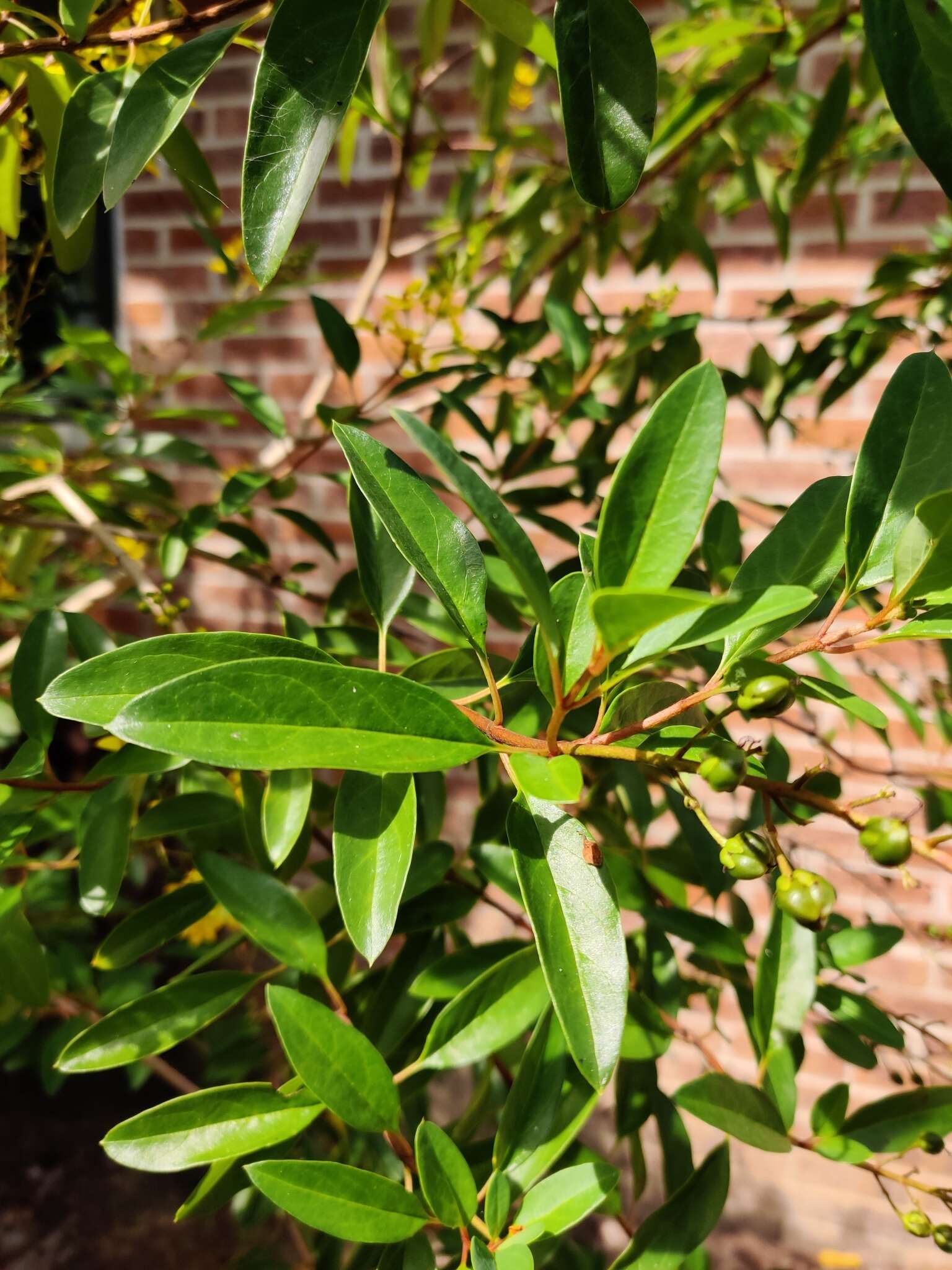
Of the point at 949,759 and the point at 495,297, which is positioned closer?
the point at 949,759

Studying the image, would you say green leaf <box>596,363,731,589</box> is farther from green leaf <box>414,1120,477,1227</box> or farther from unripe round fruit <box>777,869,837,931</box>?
green leaf <box>414,1120,477,1227</box>

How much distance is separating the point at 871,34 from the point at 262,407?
1.75 feet

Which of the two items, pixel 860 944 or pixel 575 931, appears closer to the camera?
pixel 575 931

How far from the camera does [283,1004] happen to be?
14.6 inches

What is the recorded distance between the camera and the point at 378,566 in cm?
43

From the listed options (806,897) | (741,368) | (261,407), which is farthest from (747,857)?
(741,368)

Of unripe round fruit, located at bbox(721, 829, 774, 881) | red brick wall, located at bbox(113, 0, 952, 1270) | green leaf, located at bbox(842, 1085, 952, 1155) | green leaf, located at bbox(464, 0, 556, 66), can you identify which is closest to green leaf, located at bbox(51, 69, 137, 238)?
green leaf, located at bbox(464, 0, 556, 66)

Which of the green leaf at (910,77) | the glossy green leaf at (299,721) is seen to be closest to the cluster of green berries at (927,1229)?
the glossy green leaf at (299,721)

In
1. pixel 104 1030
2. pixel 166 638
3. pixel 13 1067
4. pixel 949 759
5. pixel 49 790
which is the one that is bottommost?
pixel 13 1067

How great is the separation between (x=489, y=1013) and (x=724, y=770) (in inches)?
8.9

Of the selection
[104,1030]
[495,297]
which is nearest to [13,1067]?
[104,1030]

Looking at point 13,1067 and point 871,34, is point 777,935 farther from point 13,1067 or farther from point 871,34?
point 13,1067

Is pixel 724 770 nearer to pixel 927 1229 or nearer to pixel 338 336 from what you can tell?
pixel 927 1229

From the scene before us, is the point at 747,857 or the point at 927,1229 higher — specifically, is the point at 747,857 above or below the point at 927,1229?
above
